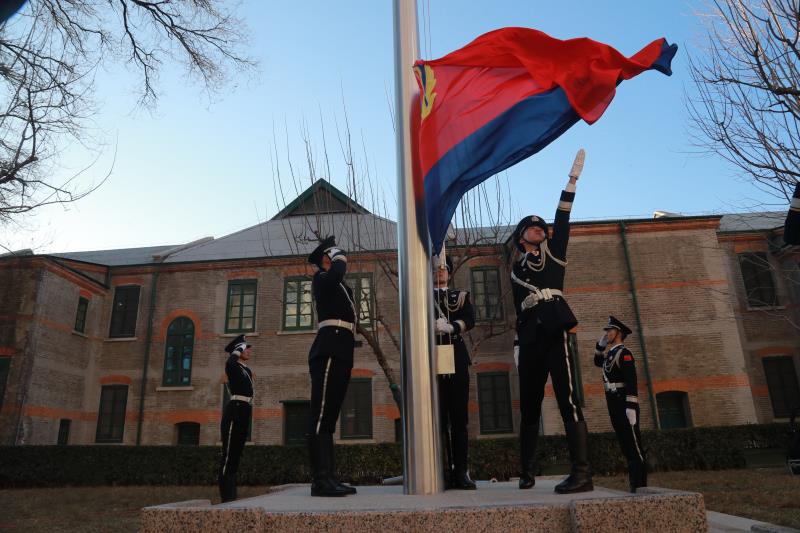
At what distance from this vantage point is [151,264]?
25.5 m

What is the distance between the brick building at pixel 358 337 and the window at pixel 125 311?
0.21ft

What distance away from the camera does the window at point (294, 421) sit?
22.6 meters

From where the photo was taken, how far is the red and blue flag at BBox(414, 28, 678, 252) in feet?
17.5

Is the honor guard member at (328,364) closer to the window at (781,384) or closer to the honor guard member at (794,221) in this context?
the honor guard member at (794,221)

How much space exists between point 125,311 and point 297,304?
26.8 feet

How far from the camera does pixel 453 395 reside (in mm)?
5707

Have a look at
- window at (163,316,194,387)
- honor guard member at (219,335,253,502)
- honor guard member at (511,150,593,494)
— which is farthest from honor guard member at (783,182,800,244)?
window at (163,316,194,387)

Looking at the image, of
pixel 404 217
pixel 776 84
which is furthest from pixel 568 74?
pixel 776 84

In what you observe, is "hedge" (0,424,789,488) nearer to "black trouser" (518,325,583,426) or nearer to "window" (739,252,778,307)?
"window" (739,252,778,307)

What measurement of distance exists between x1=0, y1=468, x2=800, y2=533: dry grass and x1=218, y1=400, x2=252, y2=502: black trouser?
8.34 ft

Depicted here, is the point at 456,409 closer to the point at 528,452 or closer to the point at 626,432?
the point at 528,452

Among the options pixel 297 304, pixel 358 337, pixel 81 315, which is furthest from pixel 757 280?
pixel 81 315

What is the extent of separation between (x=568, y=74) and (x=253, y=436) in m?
20.4

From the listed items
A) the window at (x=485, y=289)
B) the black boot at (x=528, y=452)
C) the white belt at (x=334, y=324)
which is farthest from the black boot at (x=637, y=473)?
the window at (x=485, y=289)
